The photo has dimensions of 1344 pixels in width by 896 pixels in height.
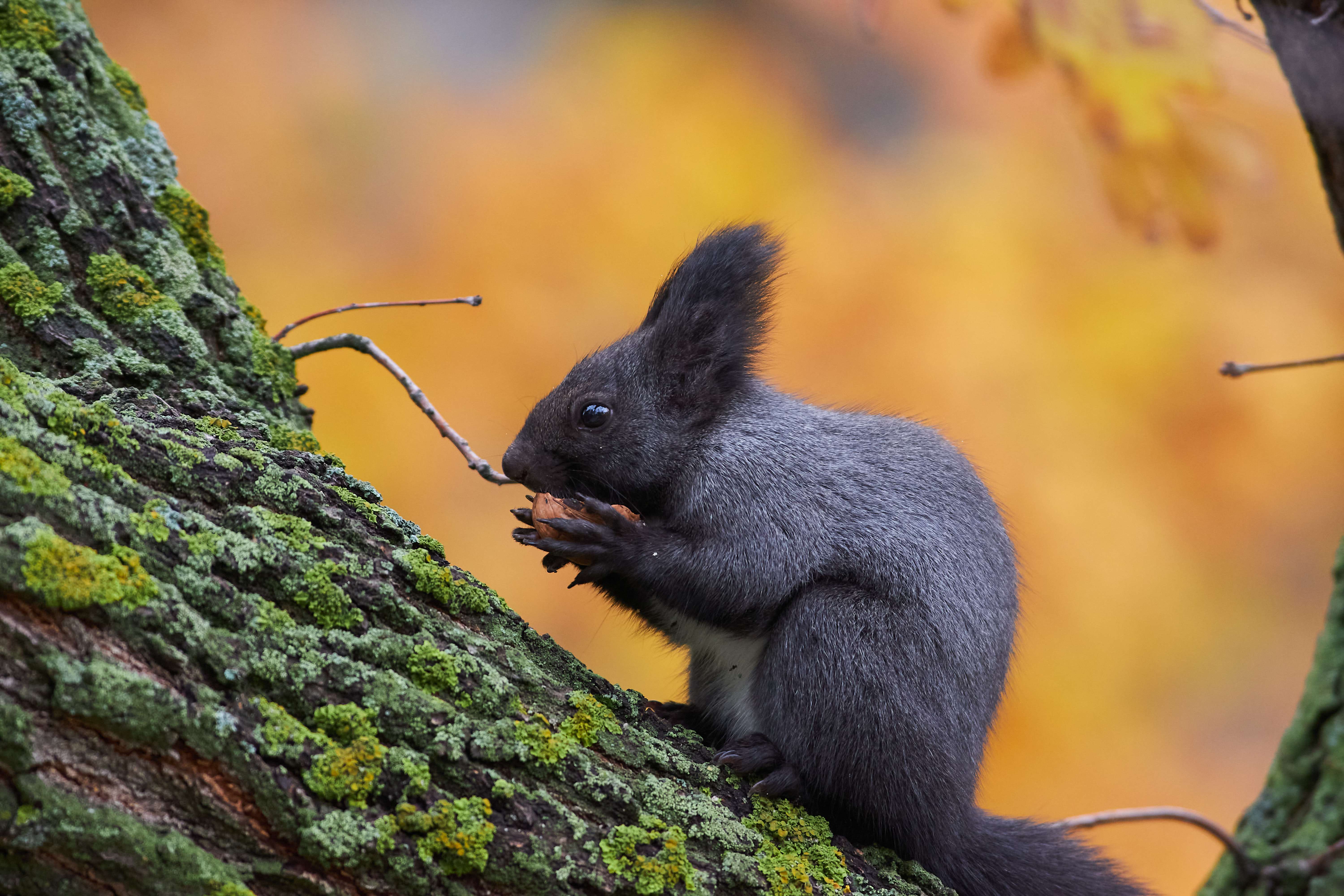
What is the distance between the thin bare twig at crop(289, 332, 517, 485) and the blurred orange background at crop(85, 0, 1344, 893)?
171 cm

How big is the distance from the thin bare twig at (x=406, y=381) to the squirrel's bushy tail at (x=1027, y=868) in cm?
139

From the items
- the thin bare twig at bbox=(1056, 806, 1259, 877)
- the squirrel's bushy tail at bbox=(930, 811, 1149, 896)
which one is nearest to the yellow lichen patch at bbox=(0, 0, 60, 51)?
the thin bare twig at bbox=(1056, 806, 1259, 877)

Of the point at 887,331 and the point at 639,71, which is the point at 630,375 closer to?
the point at 887,331

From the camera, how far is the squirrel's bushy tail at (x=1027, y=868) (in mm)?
2289

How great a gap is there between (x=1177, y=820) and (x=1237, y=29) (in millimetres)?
1036

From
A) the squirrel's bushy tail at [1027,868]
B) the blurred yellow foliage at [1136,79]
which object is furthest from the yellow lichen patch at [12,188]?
the blurred yellow foliage at [1136,79]

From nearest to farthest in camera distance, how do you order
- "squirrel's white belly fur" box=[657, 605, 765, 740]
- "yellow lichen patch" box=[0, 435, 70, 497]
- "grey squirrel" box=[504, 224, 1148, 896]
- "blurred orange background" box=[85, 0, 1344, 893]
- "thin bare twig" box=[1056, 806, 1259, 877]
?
"thin bare twig" box=[1056, 806, 1259, 877] → "yellow lichen patch" box=[0, 435, 70, 497] → "grey squirrel" box=[504, 224, 1148, 896] → "squirrel's white belly fur" box=[657, 605, 765, 740] → "blurred orange background" box=[85, 0, 1344, 893]

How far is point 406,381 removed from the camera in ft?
8.14

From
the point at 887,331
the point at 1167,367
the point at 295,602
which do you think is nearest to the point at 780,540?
the point at 295,602

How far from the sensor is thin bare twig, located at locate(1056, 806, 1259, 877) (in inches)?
43.4

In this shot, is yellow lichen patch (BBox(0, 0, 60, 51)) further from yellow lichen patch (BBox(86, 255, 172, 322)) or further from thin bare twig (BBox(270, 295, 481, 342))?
thin bare twig (BBox(270, 295, 481, 342))

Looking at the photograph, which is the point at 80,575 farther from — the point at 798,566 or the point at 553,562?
the point at 798,566

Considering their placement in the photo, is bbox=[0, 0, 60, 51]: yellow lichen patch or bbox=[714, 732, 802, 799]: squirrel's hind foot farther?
bbox=[0, 0, 60, 51]: yellow lichen patch

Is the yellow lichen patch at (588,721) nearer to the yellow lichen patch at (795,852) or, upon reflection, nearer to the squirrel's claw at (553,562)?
the yellow lichen patch at (795,852)
